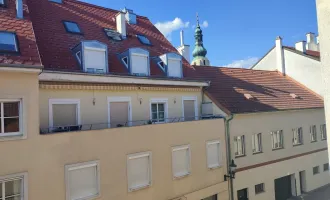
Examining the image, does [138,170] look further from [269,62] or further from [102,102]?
[269,62]

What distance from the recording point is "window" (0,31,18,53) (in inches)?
351

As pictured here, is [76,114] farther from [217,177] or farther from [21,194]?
[217,177]

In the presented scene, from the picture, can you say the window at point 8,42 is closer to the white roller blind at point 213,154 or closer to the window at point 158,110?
the window at point 158,110

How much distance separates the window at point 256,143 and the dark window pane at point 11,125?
13.0 metres

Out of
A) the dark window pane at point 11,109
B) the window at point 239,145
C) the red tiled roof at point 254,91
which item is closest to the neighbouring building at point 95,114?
the dark window pane at point 11,109

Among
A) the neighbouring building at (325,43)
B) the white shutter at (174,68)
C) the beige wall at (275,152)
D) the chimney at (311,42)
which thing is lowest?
the beige wall at (275,152)

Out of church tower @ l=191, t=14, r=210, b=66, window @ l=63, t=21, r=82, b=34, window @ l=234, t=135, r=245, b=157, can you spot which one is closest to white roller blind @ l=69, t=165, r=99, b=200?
window @ l=63, t=21, r=82, b=34

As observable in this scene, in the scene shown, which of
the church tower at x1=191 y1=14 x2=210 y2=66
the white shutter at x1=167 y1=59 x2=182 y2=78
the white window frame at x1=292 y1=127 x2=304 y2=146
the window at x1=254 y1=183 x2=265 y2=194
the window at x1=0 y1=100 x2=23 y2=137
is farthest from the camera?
the church tower at x1=191 y1=14 x2=210 y2=66

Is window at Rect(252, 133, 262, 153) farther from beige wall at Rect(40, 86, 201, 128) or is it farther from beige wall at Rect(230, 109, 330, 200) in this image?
beige wall at Rect(40, 86, 201, 128)

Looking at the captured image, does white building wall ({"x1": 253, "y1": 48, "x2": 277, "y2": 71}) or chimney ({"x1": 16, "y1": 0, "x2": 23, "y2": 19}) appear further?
white building wall ({"x1": 253, "y1": 48, "x2": 277, "y2": 71})

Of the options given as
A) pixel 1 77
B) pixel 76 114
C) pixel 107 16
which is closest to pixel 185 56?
pixel 107 16

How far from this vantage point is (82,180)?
31.4ft

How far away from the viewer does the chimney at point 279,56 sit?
24.0 metres

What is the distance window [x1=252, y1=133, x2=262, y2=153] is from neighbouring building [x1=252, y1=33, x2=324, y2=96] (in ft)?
29.1
